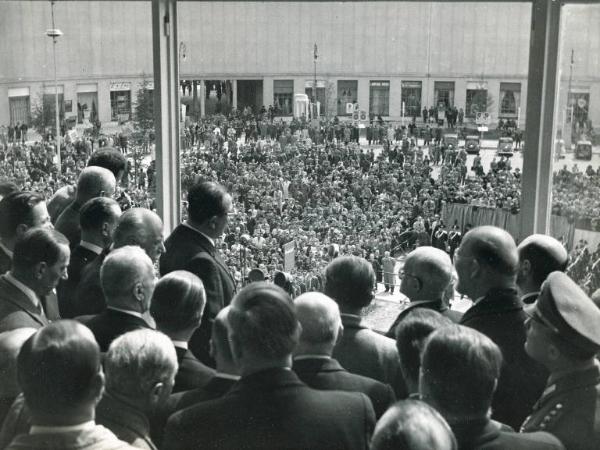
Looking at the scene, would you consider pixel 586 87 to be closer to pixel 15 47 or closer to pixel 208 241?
pixel 208 241

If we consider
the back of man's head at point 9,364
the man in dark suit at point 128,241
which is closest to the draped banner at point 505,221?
the man in dark suit at point 128,241

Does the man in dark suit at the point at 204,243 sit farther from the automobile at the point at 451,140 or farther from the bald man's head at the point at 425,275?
the automobile at the point at 451,140

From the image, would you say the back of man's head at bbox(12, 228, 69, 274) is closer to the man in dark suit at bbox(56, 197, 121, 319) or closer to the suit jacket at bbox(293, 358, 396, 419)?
the man in dark suit at bbox(56, 197, 121, 319)

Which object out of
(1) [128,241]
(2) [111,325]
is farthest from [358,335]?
(1) [128,241]

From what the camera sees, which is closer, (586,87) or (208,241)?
(208,241)

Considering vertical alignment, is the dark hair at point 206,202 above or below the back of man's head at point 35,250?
above

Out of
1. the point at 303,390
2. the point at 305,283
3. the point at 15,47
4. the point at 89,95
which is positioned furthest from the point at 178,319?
the point at 15,47

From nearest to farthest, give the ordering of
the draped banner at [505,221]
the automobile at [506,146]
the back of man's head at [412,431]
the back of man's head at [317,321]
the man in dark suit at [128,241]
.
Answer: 1. the back of man's head at [412,431]
2. the back of man's head at [317,321]
3. the man in dark suit at [128,241]
4. the draped banner at [505,221]
5. the automobile at [506,146]
